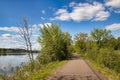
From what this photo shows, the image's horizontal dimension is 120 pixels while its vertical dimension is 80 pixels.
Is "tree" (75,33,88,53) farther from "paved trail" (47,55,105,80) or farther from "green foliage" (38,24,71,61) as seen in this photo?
"paved trail" (47,55,105,80)

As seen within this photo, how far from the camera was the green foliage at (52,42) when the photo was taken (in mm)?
30716

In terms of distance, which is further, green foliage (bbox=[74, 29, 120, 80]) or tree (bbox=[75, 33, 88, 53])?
tree (bbox=[75, 33, 88, 53])

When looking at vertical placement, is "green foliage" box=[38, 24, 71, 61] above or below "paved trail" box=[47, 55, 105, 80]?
above

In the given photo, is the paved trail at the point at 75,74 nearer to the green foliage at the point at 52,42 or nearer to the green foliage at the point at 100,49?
the green foliage at the point at 100,49

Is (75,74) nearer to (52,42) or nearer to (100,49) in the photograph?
(100,49)

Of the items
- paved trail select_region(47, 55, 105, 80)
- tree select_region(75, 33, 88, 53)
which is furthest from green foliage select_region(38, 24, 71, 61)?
tree select_region(75, 33, 88, 53)

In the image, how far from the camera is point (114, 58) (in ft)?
79.4

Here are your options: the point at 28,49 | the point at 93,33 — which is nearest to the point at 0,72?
the point at 28,49

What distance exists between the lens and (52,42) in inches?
1243

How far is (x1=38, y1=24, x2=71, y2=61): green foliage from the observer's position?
3072 centimetres

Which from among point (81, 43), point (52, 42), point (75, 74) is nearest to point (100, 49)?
point (52, 42)

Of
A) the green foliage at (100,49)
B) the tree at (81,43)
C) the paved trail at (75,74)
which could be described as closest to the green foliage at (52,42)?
the green foliage at (100,49)

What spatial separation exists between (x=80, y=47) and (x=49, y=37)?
32.5m

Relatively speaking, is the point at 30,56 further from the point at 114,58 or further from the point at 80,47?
the point at 80,47
